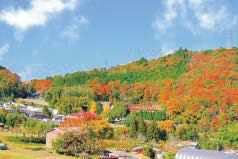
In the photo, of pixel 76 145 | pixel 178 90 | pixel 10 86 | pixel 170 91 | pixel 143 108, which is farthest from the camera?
pixel 10 86

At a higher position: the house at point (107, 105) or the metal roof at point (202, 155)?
the house at point (107, 105)

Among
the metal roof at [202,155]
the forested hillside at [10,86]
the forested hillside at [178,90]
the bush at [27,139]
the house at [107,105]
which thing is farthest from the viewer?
the forested hillside at [10,86]

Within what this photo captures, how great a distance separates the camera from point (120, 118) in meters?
61.5

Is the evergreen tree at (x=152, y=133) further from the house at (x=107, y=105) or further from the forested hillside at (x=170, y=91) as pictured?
the house at (x=107, y=105)

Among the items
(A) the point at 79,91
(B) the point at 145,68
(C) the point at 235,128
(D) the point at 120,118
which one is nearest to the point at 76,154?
(C) the point at 235,128

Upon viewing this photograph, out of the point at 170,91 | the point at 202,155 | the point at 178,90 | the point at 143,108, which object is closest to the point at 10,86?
the point at 143,108

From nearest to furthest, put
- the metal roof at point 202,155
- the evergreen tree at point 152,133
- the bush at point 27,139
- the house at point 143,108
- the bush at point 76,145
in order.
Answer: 1. the metal roof at point 202,155
2. the bush at point 76,145
3. the bush at point 27,139
4. the evergreen tree at point 152,133
5. the house at point 143,108

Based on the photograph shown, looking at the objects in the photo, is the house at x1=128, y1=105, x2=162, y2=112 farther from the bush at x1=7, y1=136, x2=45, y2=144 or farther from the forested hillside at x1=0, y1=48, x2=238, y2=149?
the bush at x1=7, y1=136, x2=45, y2=144

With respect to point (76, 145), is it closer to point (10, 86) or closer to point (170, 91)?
point (170, 91)

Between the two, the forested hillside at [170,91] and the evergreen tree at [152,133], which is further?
the forested hillside at [170,91]

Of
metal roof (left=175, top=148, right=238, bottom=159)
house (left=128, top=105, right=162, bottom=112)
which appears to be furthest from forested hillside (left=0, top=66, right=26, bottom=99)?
metal roof (left=175, top=148, right=238, bottom=159)

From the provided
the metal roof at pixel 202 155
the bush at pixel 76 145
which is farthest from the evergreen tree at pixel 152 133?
the metal roof at pixel 202 155

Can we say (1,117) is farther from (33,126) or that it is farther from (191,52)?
(191,52)

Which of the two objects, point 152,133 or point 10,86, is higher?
point 10,86
